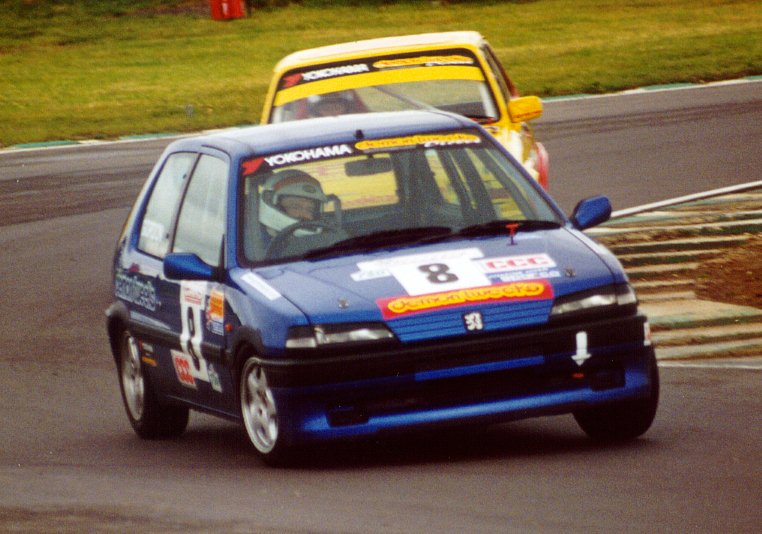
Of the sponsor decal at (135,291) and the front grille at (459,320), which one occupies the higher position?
the front grille at (459,320)

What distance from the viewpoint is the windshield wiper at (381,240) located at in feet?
25.3

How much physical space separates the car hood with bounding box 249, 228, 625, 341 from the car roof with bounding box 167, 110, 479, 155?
818mm

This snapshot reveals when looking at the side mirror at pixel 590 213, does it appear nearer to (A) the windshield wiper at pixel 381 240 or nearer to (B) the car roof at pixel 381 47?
(A) the windshield wiper at pixel 381 240

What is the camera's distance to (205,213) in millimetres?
8328

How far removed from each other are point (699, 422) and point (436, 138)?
1.73 m

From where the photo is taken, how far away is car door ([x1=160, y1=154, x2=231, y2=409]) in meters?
7.84

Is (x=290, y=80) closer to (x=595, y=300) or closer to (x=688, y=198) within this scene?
(x=688, y=198)

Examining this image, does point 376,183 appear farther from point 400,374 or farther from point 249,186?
point 400,374

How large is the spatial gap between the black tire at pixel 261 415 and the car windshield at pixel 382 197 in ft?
1.87

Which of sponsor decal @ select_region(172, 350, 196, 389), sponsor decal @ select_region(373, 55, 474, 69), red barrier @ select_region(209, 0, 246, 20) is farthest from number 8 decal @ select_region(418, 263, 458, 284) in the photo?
red barrier @ select_region(209, 0, 246, 20)

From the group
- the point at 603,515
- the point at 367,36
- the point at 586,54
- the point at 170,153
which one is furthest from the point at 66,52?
the point at 603,515

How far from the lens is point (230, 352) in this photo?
300 inches

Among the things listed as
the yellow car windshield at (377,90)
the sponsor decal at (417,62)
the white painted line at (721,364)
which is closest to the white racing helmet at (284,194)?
the white painted line at (721,364)

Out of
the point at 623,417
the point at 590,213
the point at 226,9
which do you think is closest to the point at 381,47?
the point at 590,213
